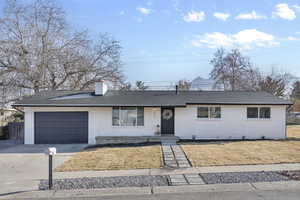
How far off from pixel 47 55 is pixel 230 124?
17955 millimetres

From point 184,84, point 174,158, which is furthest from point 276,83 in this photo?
point 174,158

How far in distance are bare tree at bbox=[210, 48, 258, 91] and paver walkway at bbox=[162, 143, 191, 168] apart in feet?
85.5

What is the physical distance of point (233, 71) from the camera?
36.1m

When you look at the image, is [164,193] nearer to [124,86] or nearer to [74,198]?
[74,198]

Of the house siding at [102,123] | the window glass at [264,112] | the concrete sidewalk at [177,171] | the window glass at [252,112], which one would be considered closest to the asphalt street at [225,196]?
the concrete sidewalk at [177,171]

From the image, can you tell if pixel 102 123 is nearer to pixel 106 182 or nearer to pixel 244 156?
pixel 106 182

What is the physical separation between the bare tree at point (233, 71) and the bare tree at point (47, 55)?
18.4 m

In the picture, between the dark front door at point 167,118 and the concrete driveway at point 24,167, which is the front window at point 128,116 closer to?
the dark front door at point 167,118

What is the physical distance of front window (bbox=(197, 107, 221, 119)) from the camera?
48.6 feet

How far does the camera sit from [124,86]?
89.6 ft

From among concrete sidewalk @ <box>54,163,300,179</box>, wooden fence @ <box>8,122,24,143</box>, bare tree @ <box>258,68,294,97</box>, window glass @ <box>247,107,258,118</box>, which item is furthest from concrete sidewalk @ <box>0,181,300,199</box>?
bare tree @ <box>258,68,294,97</box>

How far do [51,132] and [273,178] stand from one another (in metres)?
12.3

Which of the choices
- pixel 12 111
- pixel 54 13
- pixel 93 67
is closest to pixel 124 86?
pixel 93 67

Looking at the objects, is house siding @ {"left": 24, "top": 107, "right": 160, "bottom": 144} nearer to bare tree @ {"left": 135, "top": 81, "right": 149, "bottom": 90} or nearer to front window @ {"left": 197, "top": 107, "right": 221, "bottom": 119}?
front window @ {"left": 197, "top": 107, "right": 221, "bottom": 119}
